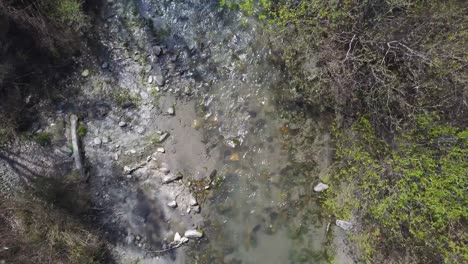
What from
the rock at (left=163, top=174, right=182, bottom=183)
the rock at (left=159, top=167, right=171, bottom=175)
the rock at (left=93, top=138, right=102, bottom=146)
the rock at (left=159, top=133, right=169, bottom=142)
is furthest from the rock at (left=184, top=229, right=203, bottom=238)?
the rock at (left=93, top=138, right=102, bottom=146)

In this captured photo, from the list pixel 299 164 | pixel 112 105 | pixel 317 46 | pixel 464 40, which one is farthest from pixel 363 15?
pixel 112 105

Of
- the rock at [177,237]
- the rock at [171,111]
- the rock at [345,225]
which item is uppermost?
the rock at [171,111]

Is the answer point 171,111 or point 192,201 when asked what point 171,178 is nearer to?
point 192,201

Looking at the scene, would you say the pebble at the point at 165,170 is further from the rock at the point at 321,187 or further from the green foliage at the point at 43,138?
the rock at the point at 321,187

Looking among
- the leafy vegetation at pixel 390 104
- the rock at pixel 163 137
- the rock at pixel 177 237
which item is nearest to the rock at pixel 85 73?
the rock at pixel 163 137

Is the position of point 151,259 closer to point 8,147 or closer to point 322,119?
point 8,147

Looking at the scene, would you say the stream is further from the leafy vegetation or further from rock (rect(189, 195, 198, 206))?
the leafy vegetation

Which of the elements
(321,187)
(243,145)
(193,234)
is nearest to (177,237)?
(193,234)
